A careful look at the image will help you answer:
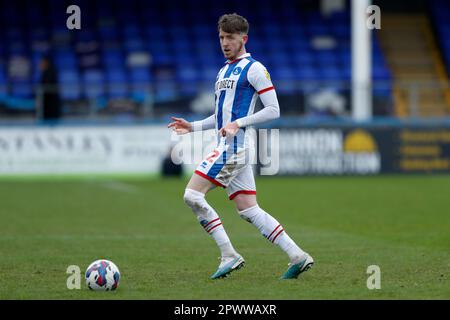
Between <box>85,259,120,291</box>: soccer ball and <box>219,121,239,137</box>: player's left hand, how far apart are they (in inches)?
56.2

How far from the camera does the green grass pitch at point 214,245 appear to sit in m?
7.45

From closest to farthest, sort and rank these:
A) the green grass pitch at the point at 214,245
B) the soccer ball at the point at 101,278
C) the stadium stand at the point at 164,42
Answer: the soccer ball at the point at 101,278 < the green grass pitch at the point at 214,245 < the stadium stand at the point at 164,42

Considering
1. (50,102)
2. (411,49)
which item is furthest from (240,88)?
(411,49)

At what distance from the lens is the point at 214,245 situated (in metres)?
11.0

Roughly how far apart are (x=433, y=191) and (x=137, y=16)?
1587cm

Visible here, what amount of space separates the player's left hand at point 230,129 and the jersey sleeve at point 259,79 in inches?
15.6

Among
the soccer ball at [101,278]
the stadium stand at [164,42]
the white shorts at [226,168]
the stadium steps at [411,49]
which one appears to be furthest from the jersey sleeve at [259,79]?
the stadium steps at [411,49]

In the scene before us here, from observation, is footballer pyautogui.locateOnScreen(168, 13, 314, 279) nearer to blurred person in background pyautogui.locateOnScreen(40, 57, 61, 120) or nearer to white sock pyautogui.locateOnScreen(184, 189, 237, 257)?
white sock pyautogui.locateOnScreen(184, 189, 237, 257)

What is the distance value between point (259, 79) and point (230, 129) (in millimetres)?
532

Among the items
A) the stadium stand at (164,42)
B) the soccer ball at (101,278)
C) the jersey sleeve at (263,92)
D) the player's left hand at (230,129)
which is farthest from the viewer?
the stadium stand at (164,42)

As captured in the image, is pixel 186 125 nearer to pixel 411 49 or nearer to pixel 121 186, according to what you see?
pixel 121 186

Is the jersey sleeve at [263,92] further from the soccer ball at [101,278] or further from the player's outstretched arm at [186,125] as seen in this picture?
the soccer ball at [101,278]

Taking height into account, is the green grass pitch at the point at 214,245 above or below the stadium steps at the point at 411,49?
below

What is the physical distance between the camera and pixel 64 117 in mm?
23922
